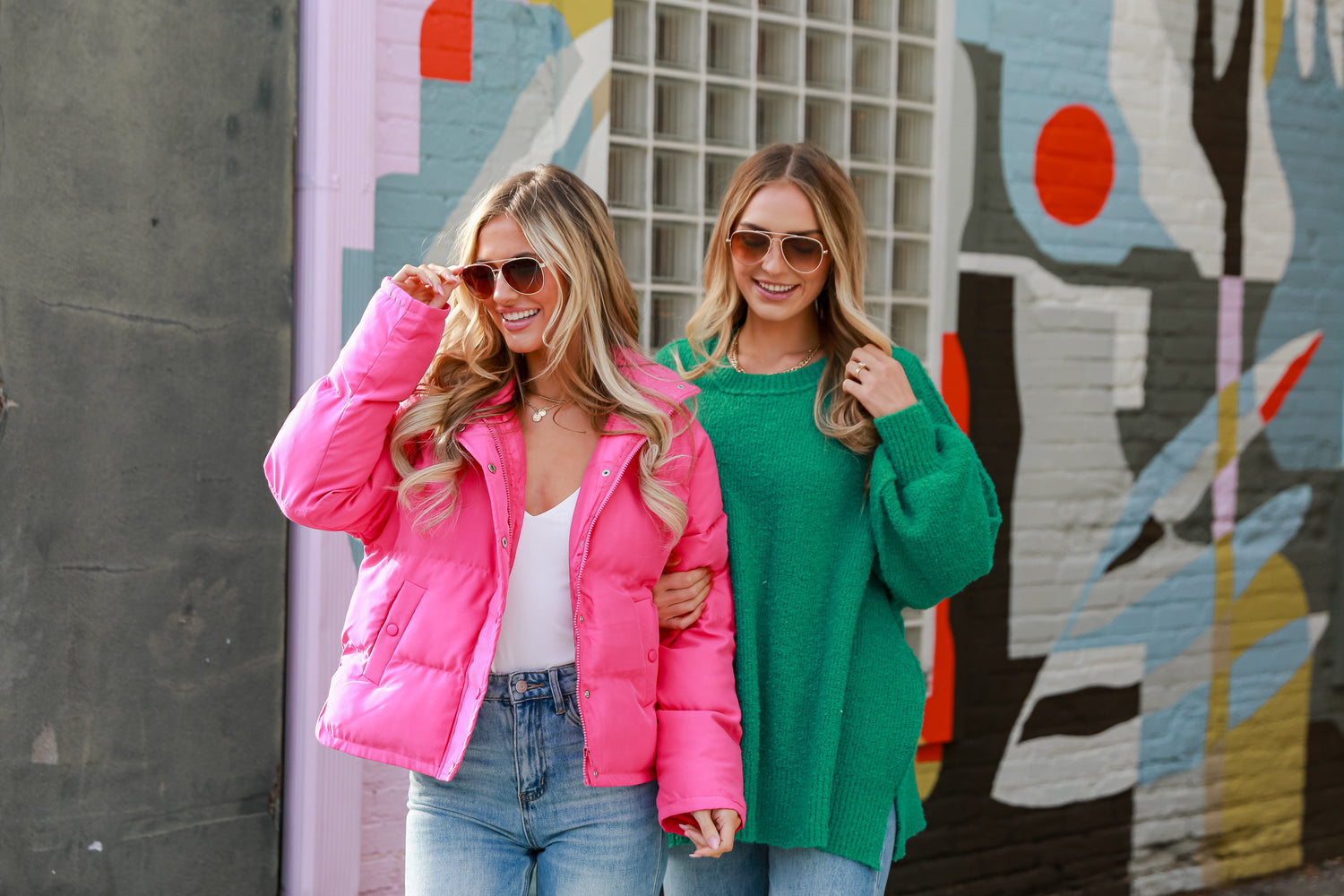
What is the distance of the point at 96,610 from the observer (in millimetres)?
2734

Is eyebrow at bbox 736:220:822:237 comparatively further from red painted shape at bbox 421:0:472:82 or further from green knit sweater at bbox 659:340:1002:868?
red painted shape at bbox 421:0:472:82

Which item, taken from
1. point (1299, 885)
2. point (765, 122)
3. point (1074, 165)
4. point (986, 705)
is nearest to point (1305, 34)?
point (1074, 165)

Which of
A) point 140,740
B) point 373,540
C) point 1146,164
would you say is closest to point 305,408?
point 373,540

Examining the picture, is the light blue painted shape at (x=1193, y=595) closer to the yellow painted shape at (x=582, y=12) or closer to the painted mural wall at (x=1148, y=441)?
the painted mural wall at (x=1148, y=441)

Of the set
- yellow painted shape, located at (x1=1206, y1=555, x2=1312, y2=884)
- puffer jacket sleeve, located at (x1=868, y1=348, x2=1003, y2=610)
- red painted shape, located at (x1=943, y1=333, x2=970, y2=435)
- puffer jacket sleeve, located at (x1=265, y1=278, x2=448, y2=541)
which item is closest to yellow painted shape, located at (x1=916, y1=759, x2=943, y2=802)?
red painted shape, located at (x1=943, y1=333, x2=970, y2=435)

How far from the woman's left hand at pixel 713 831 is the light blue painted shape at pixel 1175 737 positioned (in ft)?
9.70

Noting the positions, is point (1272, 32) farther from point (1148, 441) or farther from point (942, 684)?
point (942, 684)

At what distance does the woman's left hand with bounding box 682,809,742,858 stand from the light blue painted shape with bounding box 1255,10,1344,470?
3510 mm

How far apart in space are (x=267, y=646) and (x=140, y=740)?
1.12ft

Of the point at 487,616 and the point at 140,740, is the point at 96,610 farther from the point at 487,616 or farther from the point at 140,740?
the point at 487,616

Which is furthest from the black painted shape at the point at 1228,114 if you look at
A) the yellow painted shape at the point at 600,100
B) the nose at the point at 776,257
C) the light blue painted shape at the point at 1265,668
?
the nose at the point at 776,257

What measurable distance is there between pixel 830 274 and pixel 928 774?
90.5 inches

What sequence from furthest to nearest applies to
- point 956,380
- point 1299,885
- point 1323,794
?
point 1323,794 < point 1299,885 < point 956,380

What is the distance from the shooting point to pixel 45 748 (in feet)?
8.79
